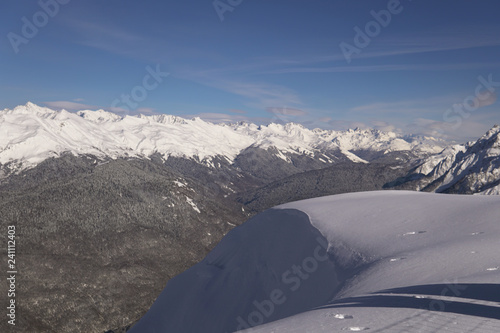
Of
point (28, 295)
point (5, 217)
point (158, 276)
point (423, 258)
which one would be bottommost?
point (158, 276)

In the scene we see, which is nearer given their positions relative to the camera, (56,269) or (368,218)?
(368,218)

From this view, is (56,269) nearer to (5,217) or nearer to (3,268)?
(3,268)

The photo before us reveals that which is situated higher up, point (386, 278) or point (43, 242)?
point (43, 242)

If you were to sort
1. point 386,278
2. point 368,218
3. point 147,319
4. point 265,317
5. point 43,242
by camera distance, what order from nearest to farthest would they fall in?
point 386,278, point 265,317, point 368,218, point 147,319, point 43,242

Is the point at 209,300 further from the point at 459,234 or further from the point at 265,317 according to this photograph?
the point at 459,234

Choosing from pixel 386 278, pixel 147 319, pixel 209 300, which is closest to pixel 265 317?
pixel 209 300

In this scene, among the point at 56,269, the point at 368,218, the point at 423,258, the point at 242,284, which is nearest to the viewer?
the point at 423,258
